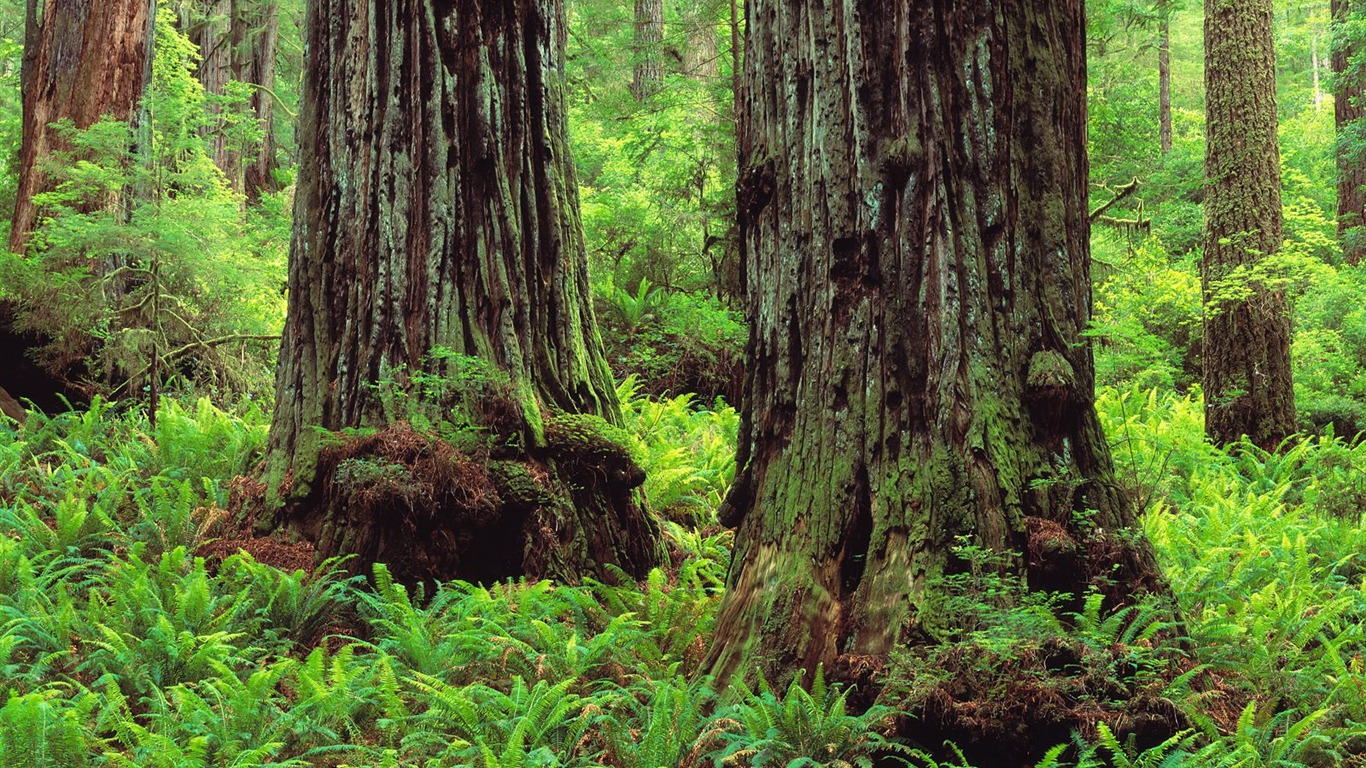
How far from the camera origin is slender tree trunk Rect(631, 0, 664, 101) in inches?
473

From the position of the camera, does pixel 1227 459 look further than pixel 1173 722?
Yes

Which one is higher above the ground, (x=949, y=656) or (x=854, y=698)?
(x=949, y=656)

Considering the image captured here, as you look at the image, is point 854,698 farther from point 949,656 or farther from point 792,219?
point 792,219

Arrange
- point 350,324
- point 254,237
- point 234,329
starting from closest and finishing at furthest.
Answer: point 350,324 → point 234,329 → point 254,237

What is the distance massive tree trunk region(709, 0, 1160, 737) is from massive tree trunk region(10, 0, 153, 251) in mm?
7642

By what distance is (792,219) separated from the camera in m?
3.25

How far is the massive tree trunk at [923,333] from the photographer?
9.56 feet

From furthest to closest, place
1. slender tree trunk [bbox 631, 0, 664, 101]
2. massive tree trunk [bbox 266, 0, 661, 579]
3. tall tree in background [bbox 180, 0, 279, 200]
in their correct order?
tall tree in background [bbox 180, 0, 279, 200], slender tree trunk [bbox 631, 0, 664, 101], massive tree trunk [bbox 266, 0, 661, 579]

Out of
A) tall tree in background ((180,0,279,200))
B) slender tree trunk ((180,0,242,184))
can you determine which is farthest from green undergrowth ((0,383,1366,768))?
tall tree in background ((180,0,279,200))

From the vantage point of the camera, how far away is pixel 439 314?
15.7ft

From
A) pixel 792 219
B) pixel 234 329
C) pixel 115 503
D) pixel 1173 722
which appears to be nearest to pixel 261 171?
pixel 234 329

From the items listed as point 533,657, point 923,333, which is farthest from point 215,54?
point 923,333

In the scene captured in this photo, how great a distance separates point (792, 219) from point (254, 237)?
904 centimetres

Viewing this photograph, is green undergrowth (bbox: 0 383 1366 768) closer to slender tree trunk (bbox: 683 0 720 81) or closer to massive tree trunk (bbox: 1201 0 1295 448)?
massive tree trunk (bbox: 1201 0 1295 448)
